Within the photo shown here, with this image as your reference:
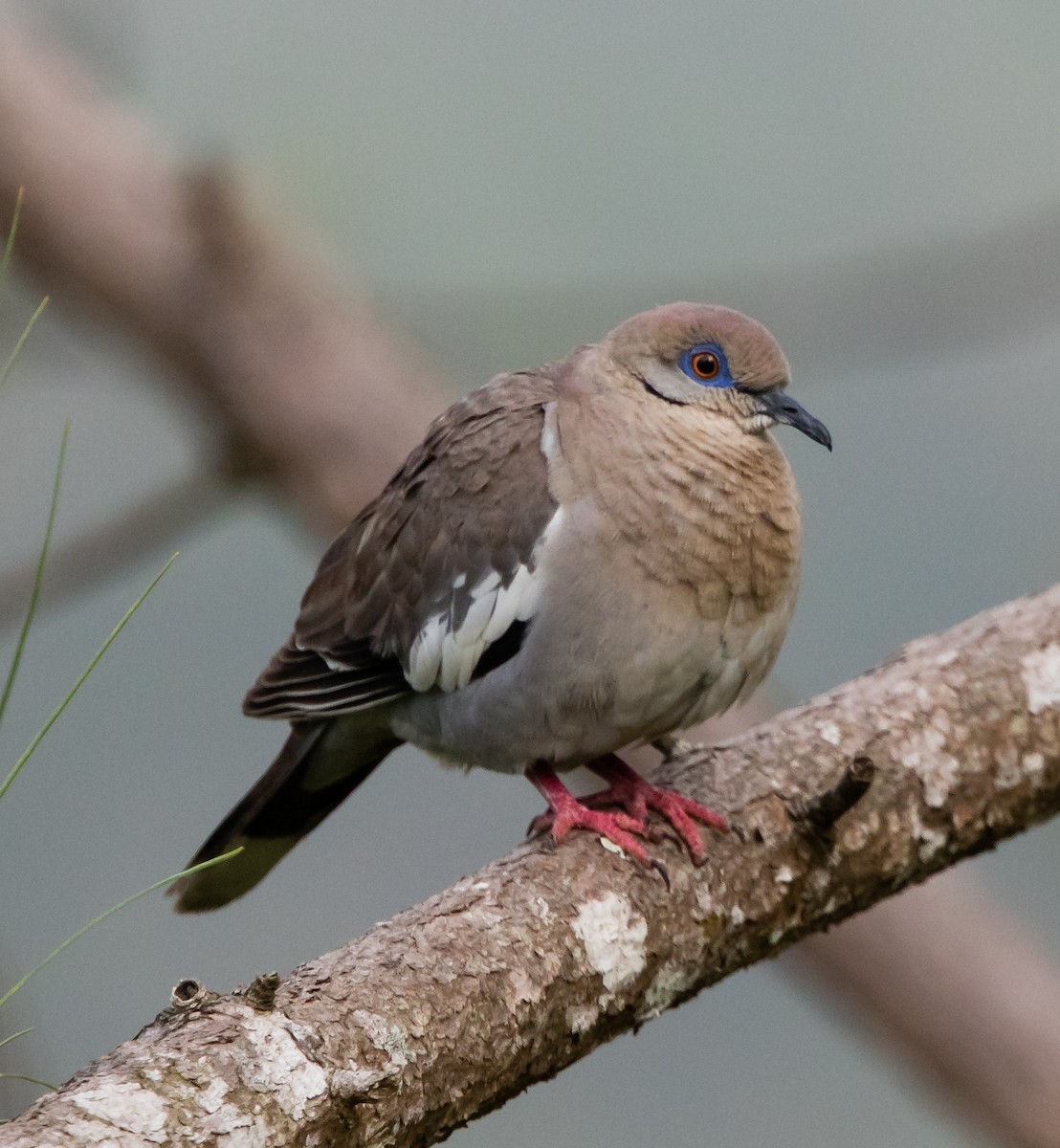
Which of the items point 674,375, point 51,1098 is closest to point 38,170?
point 674,375

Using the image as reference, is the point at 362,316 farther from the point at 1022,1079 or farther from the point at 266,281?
the point at 1022,1079

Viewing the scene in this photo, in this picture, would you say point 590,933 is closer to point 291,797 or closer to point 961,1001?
point 291,797

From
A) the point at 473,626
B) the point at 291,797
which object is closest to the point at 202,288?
the point at 291,797

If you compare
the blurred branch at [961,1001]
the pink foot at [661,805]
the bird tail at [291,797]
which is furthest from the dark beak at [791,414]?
the blurred branch at [961,1001]

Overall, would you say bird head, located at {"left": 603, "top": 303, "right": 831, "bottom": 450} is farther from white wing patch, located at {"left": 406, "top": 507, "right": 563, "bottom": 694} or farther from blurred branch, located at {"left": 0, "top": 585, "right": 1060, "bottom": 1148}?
blurred branch, located at {"left": 0, "top": 585, "right": 1060, "bottom": 1148}

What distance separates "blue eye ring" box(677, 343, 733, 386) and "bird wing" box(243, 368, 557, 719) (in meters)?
0.27

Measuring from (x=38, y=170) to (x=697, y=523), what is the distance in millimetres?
2307

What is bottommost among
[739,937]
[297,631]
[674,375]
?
[739,937]

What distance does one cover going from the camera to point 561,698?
2.19m

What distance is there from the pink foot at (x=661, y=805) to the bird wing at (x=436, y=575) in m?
0.30

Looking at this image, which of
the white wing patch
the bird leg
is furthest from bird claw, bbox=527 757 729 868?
the white wing patch

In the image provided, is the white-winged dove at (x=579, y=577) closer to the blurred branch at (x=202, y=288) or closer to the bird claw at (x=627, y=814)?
the bird claw at (x=627, y=814)

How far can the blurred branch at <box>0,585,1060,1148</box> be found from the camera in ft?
4.70

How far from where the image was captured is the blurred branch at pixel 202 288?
11.9ft
